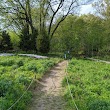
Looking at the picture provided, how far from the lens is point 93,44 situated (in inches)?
1483

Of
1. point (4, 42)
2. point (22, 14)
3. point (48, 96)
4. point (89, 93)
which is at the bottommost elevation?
point (48, 96)

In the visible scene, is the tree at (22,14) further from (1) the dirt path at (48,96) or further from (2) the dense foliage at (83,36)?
(1) the dirt path at (48,96)

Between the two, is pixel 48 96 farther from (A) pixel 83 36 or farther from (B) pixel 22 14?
(B) pixel 22 14

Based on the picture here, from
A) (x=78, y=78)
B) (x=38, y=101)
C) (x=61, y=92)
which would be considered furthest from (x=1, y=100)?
(x=78, y=78)

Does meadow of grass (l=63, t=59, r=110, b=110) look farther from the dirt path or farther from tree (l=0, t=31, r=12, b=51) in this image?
tree (l=0, t=31, r=12, b=51)

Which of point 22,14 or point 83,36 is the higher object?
point 22,14

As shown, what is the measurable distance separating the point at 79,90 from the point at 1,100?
11.0ft

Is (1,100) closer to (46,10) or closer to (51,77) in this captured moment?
(51,77)

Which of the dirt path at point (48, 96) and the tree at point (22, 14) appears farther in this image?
the tree at point (22, 14)

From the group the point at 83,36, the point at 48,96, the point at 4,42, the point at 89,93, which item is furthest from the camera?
the point at 83,36

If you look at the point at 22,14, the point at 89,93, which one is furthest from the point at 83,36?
the point at 89,93

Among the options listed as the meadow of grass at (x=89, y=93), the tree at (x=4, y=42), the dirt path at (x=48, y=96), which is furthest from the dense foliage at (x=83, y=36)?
the dirt path at (x=48, y=96)

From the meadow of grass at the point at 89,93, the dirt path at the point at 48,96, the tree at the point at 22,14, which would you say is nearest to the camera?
the meadow of grass at the point at 89,93

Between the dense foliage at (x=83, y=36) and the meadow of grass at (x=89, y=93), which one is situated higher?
the dense foliage at (x=83, y=36)
